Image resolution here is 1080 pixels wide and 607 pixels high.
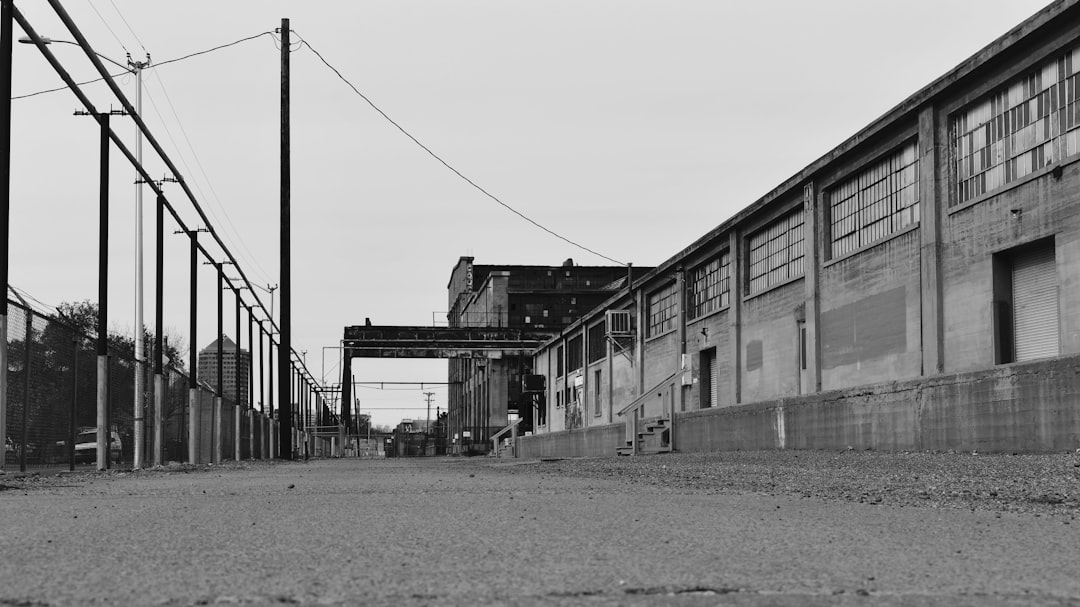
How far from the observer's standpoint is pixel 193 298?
31.4 meters

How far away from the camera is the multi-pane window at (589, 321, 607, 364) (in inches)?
2217

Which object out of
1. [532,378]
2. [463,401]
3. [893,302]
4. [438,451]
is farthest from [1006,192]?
[463,401]

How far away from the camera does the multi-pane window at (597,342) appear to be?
185 ft

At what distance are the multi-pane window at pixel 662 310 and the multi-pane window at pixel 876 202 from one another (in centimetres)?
1489

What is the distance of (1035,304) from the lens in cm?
2106

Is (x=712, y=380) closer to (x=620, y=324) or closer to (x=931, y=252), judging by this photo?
(x=620, y=324)

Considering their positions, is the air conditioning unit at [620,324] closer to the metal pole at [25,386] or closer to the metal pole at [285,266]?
the metal pole at [285,266]

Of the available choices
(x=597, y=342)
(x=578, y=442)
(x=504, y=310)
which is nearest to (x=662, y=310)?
(x=578, y=442)

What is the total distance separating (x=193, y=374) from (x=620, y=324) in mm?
23592

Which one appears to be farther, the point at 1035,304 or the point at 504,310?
the point at 504,310

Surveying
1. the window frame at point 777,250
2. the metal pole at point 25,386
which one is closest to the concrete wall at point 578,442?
the window frame at point 777,250

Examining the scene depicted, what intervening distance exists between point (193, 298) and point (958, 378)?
20319 millimetres

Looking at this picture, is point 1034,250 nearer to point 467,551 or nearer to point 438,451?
point 467,551

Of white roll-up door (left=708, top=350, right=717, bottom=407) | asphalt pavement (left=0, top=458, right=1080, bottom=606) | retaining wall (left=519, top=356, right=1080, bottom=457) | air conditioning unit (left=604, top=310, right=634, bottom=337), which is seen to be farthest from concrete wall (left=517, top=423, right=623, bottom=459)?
asphalt pavement (left=0, top=458, right=1080, bottom=606)
